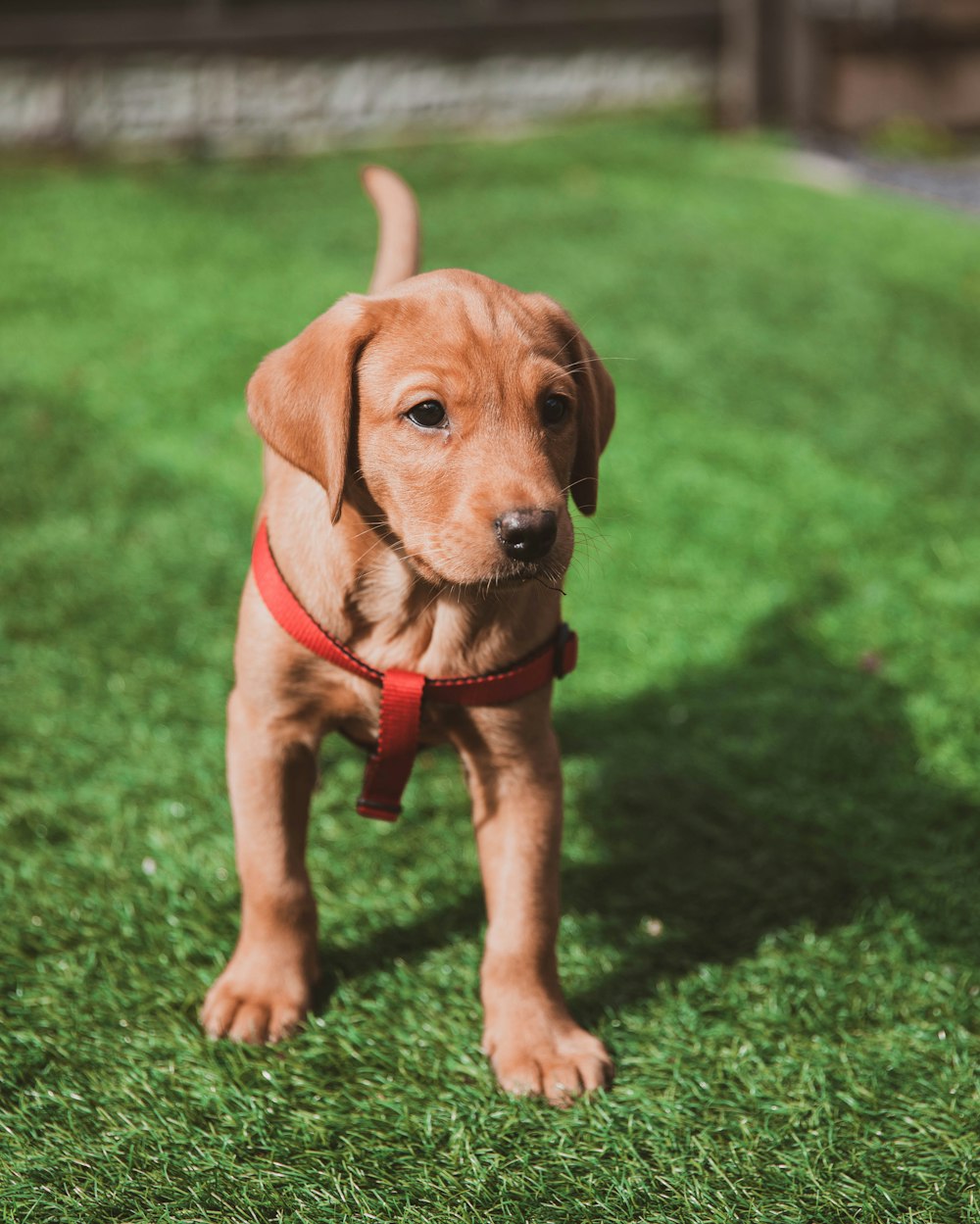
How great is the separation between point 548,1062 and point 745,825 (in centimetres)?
121

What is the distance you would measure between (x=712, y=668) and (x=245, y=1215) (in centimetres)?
269

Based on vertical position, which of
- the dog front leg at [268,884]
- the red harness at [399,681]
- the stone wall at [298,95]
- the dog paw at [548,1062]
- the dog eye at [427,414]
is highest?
the dog eye at [427,414]

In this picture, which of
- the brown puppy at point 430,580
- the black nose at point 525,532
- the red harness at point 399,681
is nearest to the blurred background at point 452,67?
the brown puppy at point 430,580

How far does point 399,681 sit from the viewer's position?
2.54 m

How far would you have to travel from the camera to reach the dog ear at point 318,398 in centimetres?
243

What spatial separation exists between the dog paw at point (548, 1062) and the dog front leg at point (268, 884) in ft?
1.51

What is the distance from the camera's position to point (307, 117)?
39.7 feet

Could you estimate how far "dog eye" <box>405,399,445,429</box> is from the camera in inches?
95.0

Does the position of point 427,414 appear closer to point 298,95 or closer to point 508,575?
point 508,575

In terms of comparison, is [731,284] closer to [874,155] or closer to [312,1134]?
[874,155]

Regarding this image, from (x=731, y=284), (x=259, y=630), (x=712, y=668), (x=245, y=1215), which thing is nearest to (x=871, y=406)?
(x=731, y=284)

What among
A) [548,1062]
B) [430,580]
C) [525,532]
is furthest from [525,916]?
[525,532]

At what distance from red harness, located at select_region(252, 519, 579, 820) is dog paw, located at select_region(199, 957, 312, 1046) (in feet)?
1.76

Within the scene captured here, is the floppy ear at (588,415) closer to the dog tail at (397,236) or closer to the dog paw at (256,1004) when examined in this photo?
the dog tail at (397,236)
